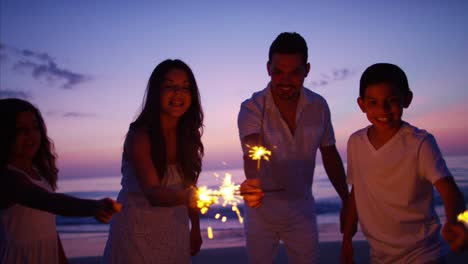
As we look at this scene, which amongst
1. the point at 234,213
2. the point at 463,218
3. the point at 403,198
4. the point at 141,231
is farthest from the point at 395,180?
the point at 234,213

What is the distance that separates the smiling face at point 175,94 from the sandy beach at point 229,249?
5010 mm

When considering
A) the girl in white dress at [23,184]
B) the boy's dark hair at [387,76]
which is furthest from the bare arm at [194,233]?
the boy's dark hair at [387,76]

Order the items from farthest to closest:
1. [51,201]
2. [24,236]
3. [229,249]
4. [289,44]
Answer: [229,249] < [289,44] < [24,236] < [51,201]

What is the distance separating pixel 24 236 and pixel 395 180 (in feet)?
9.86

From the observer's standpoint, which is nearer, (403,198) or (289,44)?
(403,198)

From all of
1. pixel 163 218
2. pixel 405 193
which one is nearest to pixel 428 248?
pixel 405 193

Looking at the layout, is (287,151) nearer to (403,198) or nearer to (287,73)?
(287,73)

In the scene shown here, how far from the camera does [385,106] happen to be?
3742 mm

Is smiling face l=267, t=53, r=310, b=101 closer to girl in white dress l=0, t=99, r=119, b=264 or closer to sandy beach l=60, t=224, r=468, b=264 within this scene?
girl in white dress l=0, t=99, r=119, b=264

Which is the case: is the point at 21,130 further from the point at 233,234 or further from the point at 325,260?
the point at 233,234

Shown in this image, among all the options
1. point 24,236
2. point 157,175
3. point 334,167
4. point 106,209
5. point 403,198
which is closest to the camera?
point 106,209

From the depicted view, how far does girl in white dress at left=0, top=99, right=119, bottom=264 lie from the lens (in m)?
3.62

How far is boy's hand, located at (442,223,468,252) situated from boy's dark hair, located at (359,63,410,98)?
1.35 meters

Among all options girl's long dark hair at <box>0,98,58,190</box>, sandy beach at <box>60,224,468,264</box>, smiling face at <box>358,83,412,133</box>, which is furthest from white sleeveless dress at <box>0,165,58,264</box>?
sandy beach at <box>60,224,468,264</box>
